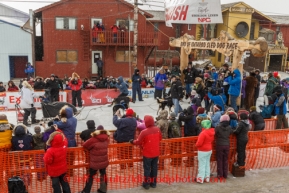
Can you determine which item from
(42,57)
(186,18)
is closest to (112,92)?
(186,18)

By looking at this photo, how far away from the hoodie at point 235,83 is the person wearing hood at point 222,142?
4.63 metres

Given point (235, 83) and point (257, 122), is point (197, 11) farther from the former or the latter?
point (257, 122)

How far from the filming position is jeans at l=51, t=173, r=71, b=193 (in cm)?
548

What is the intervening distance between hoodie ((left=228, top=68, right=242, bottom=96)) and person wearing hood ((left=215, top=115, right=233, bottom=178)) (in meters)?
4.63

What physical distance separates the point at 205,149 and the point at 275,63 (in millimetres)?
31699

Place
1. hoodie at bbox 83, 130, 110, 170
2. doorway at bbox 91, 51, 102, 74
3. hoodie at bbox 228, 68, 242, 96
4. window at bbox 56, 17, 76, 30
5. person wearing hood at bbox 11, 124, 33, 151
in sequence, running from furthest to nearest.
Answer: doorway at bbox 91, 51, 102, 74
window at bbox 56, 17, 76, 30
hoodie at bbox 228, 68, 242, 96
person wearing hood at bbox 11, 124, 33, 151
hoodie at bbox 83, 130, 110, 170

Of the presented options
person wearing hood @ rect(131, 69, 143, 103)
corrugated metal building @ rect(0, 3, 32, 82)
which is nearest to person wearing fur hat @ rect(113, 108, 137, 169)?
person wearing hood @ rect(131, 69, 143, 103)

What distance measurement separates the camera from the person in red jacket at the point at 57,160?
5270mm

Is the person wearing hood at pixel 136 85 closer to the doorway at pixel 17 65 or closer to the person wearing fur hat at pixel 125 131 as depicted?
the person wearing fur hat at pixel 125 131

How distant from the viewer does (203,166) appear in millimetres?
6422

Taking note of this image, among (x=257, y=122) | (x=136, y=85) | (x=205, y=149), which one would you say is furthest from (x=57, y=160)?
(x=136, y=85)

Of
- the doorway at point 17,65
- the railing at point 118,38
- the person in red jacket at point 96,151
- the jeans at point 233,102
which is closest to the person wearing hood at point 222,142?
the person in red jacket at point 96,151

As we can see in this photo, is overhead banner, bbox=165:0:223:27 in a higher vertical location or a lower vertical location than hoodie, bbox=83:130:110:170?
higher

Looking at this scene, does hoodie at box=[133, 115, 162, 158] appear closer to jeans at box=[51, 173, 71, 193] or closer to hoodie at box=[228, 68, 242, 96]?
jeans at box=[51, 173, 71, 193]
